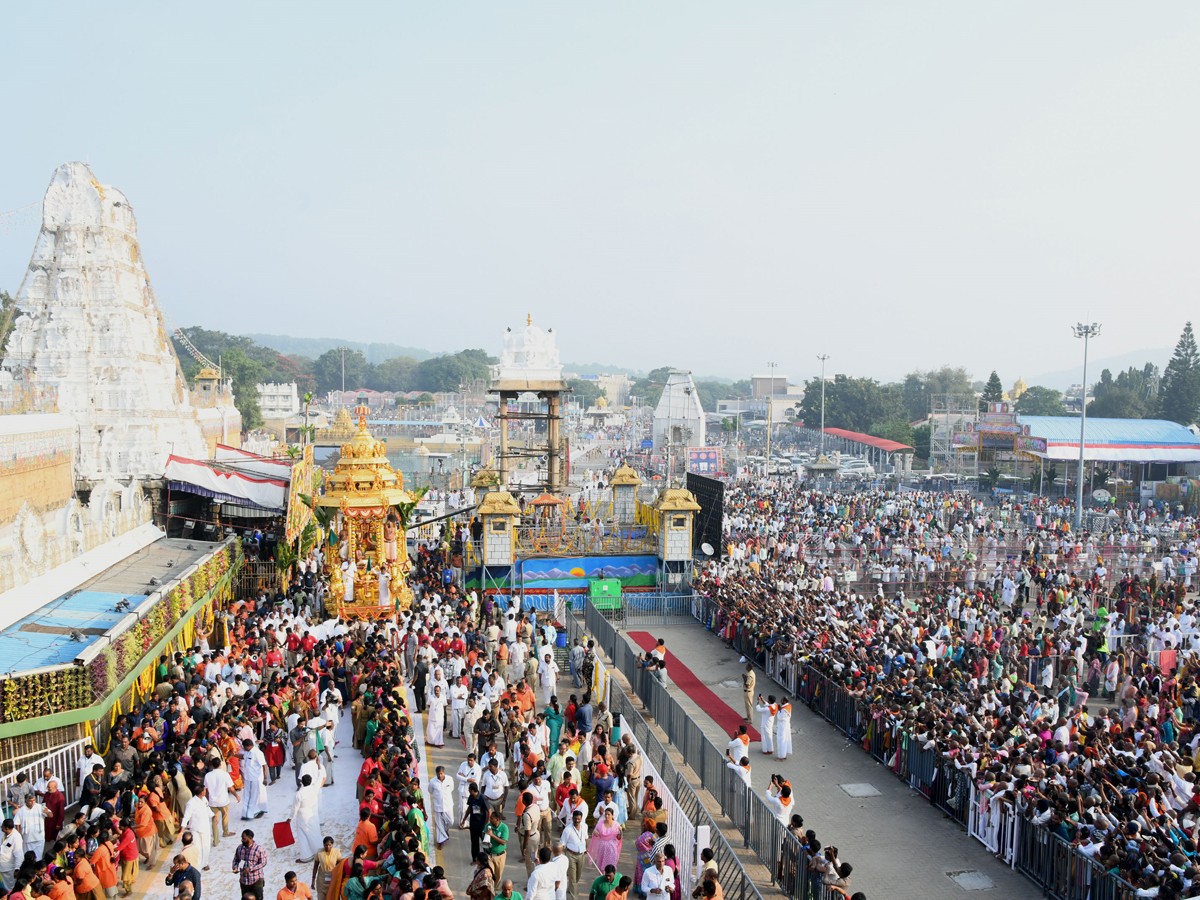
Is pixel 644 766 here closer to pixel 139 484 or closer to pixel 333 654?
pixel 333 654

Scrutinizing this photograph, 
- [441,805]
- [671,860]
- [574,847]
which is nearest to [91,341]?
[441,805]

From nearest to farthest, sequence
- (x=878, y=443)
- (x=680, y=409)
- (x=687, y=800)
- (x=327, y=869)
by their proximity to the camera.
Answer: (x=327, y=869) → (x=687, y=800) → (x=680, y=409) → (x=878, y=443)

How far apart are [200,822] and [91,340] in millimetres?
20309

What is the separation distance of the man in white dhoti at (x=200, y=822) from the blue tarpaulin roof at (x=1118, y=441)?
43.5 meters

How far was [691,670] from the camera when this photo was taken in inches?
789

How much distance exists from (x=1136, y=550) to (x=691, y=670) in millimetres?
17217

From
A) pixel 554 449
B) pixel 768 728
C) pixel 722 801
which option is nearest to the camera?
pixel 722 801

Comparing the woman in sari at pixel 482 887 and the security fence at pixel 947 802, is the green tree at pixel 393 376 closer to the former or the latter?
the security fence at pixel 947 802

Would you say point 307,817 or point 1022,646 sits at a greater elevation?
point 307,817

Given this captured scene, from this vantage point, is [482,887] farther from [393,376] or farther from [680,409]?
[393,376]

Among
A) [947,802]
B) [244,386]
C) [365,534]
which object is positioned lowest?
[947,802]

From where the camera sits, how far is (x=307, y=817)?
10.4 meters

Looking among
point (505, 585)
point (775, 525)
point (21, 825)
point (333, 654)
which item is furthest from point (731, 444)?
point (21, 825)

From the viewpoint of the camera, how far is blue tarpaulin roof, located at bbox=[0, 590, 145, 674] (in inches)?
516
